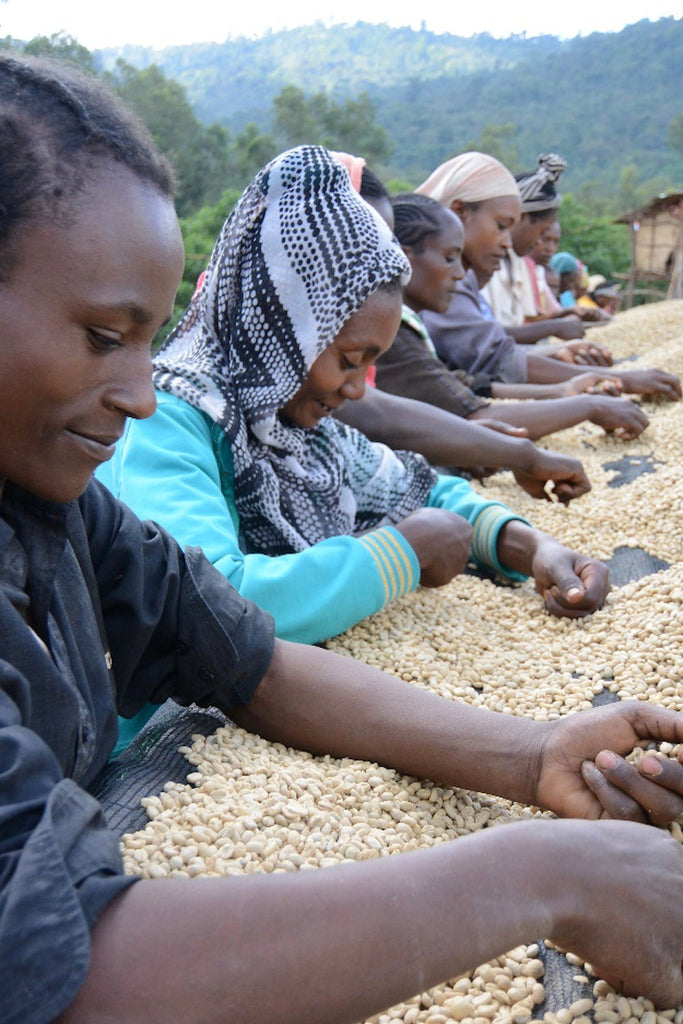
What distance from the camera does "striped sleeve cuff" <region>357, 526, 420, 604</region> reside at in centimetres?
213

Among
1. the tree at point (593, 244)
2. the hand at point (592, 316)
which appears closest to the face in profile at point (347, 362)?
the hand at point (592, 316)

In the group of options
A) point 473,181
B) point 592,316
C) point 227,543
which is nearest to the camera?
point 227,543

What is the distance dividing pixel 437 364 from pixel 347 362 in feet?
6.58

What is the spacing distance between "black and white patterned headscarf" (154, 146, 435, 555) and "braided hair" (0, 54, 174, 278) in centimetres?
93

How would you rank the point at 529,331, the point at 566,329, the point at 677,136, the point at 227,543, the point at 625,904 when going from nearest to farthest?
the point at 625,904, the point at 227,543, the point at 529,331, the point at 566,329, the point at 677,136

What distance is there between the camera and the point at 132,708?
60.9 inches

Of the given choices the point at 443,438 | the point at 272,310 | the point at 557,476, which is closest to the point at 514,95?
the point at 443,438

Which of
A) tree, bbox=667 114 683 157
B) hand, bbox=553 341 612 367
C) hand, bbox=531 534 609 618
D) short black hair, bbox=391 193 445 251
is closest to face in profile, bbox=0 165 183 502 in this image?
hand, bbox=531 534 609 618

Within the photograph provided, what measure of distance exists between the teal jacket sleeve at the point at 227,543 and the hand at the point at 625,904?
94 cm

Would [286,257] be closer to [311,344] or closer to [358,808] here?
[311,344]

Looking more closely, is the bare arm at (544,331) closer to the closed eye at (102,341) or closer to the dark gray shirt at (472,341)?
the dark gray shirt at (472,341)

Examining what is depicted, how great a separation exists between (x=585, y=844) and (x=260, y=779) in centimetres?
58

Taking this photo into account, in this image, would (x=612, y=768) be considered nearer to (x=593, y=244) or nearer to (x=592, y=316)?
(x=592, y=316)

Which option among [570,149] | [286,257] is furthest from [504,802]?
[570,149]
